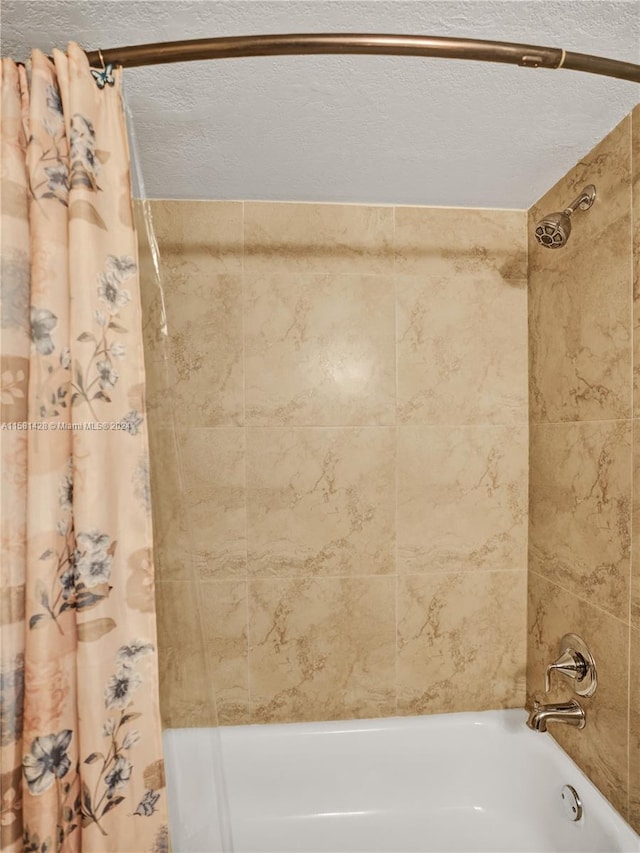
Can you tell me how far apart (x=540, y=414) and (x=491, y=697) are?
37.1 inches

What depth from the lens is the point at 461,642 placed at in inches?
63.8

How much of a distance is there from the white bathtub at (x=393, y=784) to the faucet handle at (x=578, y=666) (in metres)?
0.27

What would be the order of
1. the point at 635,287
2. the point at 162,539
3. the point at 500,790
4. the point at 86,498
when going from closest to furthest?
the point at 86,498
the point at 162,539
the point at 635,287
the point at 500,790

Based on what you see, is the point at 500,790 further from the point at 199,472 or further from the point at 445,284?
the point at 445,284

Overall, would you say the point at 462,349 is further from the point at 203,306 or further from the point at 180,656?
the point at 180,656

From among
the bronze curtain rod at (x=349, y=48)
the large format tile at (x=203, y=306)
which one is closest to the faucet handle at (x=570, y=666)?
the large format tile at (x=203, y=306)

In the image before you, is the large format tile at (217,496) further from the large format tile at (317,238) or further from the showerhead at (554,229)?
the showerhead at (554,229)

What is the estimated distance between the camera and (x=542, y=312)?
1.56 metres

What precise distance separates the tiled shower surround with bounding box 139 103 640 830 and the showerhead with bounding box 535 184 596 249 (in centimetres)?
19

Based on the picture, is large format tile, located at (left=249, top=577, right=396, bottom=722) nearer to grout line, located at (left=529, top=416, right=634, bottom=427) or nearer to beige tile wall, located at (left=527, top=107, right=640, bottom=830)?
beige tile wall, located at (left=527, top=107, right=640, bottom=830)

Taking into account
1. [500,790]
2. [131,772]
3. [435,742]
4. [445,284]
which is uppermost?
[445,284]

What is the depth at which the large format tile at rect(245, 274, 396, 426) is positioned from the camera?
157 cm

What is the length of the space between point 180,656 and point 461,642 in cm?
104

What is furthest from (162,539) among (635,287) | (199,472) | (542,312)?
(542,312)
